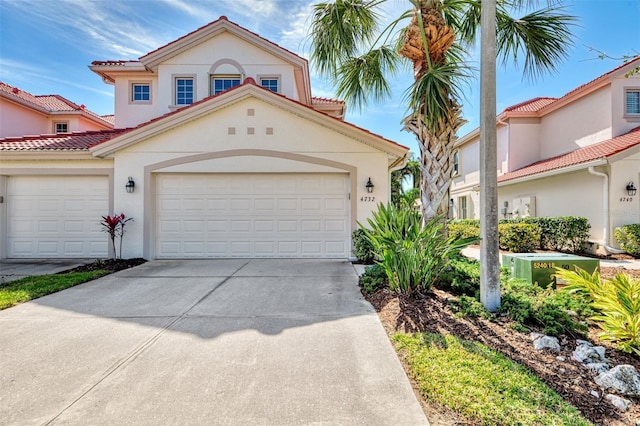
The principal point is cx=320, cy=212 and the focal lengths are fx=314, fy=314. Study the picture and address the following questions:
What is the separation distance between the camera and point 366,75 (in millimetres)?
7879

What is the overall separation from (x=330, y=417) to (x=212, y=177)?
8.09 m

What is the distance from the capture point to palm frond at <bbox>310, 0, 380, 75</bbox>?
677cm

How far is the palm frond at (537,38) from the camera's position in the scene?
5.91m

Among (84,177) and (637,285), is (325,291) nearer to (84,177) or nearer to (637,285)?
(637,285)

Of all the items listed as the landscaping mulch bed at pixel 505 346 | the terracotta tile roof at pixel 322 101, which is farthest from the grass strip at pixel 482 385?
the terracotta tile roof at pixel 322 101

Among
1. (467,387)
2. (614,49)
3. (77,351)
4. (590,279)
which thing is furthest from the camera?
(614,49)

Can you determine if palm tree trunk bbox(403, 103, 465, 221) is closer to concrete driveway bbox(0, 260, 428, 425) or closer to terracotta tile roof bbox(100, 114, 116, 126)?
concrete driveway bbox(0, 260, 428, 425)

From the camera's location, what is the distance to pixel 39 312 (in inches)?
187

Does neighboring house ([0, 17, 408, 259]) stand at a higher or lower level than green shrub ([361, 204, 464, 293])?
higher

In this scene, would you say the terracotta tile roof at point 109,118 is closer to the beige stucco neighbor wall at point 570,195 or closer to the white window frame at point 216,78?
the white window frame at point 216,78

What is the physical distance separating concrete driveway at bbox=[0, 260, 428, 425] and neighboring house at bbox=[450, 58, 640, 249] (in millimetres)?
4472

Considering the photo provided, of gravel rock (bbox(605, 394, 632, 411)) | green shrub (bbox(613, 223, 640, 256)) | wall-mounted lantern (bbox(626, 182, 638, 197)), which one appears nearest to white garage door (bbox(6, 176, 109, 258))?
gravel rock (bbox(605, 394, 632, 411))

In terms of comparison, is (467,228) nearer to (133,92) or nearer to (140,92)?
(140,92)

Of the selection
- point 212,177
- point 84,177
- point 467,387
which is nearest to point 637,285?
point 467,387
